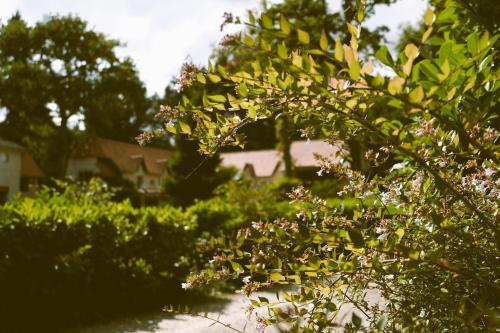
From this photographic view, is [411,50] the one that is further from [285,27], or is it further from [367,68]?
[285,27]

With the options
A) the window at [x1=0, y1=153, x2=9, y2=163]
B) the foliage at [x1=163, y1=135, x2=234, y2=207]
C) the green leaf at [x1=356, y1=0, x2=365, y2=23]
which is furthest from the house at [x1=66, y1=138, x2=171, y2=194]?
the green leaf at [x1=356, y1=0, x2=365, y2=23]

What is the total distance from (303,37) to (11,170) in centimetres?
3736

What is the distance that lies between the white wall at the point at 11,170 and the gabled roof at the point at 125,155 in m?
10.9

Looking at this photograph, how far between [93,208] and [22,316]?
2176 millimetres

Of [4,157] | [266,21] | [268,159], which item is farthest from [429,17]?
[268,159]

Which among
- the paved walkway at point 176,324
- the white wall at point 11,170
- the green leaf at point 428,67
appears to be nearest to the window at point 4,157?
the white wall at point 11,170

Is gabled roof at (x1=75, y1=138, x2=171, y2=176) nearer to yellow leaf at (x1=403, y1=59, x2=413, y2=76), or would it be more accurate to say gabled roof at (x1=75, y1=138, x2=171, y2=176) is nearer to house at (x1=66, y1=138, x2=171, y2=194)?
house at (x1=66, y1=138, x2=171, y2=194)

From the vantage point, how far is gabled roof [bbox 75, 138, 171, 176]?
45250 millimetres

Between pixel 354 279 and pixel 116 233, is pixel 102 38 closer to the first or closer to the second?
pixel 116 233

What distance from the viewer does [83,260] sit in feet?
23.1

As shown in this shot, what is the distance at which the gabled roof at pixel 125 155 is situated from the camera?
148 feet

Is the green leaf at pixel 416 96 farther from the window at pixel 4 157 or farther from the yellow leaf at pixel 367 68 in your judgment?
the window at pixel 4 157

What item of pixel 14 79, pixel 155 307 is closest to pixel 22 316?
pixel 155 307

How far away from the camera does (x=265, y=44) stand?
1303 millimetres
